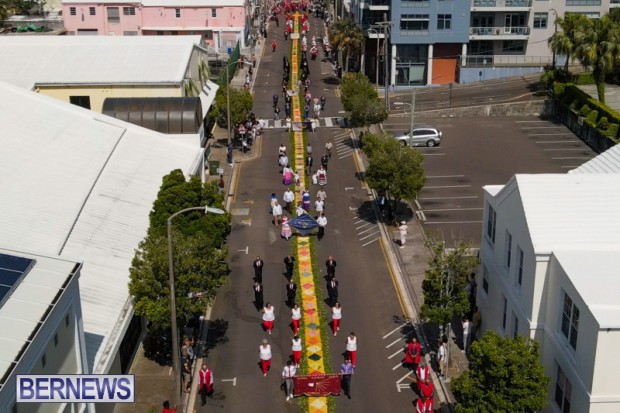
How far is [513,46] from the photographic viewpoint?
286ft

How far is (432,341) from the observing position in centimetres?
3531

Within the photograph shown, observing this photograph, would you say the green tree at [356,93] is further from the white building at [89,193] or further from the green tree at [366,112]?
the white building at [89,193]

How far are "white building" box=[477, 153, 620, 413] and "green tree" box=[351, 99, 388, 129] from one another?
29974 millimetres

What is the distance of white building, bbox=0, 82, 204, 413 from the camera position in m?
31.9

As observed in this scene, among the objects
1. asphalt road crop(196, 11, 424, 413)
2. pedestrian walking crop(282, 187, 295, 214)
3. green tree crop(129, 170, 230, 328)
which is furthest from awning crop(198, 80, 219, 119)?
green tree crop(129, 170, 230, 328)

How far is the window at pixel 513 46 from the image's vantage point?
285 ft

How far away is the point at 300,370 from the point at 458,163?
30914mm

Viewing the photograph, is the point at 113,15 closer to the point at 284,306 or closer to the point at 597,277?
the point at 284,306

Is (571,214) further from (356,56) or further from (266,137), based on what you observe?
(356,56)

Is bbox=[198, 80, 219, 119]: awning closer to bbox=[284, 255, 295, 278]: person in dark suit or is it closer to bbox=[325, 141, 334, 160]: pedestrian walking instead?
bbox=[325, 141, 334, 160]: pedestrian walking

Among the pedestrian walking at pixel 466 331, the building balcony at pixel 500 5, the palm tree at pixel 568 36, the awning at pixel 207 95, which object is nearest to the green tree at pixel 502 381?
the pedestrian walking at pixel 466 331

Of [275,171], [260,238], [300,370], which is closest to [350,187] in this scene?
[275,171]

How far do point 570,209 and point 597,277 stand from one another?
11.9 feet

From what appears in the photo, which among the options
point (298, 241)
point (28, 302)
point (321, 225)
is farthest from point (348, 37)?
point (28, 302)
